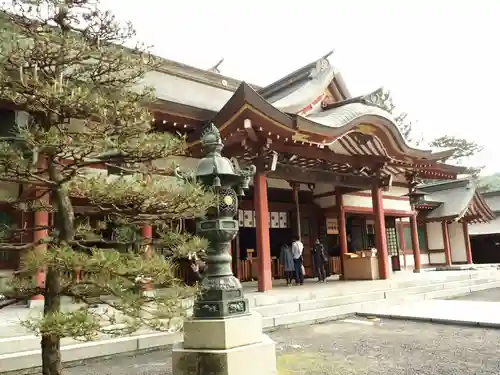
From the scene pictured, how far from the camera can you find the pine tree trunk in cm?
341

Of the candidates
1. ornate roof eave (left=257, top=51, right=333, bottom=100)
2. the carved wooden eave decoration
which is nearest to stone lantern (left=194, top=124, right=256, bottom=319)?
the carved wooden eave decoration

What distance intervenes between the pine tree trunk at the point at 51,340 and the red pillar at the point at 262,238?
6559 millimetres

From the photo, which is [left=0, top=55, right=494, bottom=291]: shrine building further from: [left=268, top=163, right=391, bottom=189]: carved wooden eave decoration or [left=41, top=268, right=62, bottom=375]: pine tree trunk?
[left=41, top=268, right=62, bottom=375]: pine tree trunk

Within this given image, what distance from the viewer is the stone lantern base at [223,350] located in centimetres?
438

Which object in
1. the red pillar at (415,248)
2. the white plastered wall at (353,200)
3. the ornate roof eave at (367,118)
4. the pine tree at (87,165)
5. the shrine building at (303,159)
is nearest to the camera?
the pine tree at (87,165)

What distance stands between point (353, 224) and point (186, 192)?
1511 cm

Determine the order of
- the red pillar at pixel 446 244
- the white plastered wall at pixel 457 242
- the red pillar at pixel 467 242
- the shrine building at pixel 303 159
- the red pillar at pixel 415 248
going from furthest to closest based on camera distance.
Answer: the white plastered wall at pixel 457 242 < the red pillar at pixel 467 242 < the red pillar at pixel 446 244 < the red pillar at pixel 415 248 < the shrine building at pixel 303 159

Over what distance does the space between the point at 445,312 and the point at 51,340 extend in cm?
843

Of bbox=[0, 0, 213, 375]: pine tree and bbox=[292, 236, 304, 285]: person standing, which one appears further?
bbox=[292, 236, 304, 285]: person standing

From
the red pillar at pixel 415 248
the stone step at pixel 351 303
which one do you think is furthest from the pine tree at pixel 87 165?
the red pillar at pixel 415 248

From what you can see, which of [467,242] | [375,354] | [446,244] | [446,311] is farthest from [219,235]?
[467,242]

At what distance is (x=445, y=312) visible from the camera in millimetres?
9180

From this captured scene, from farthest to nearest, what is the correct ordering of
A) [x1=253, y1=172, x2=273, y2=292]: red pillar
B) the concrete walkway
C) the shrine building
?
[x1=253, y1=172, x2=273, y2=292]: red pillar, the shrine building, the concrete walkway

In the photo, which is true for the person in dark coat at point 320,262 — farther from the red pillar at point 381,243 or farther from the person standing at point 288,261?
the red pillar at point 381,243
